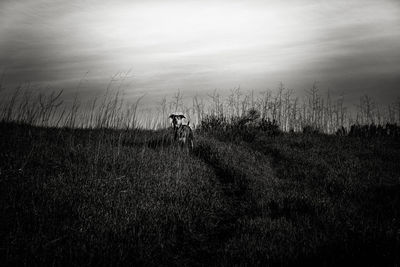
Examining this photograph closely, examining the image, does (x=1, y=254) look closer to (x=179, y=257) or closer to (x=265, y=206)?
(x=179, y=257)

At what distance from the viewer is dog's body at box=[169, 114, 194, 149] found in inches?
483

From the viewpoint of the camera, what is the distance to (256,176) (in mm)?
9547

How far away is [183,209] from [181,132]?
21.2 feet

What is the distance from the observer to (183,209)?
20.2ft

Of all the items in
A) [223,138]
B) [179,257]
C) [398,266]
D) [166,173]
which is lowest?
[179,257]

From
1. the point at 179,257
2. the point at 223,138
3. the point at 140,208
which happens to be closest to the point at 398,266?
the point at 179,257

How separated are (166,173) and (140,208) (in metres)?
2.62

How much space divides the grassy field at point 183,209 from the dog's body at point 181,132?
1282 mm

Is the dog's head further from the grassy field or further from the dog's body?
the grassy field

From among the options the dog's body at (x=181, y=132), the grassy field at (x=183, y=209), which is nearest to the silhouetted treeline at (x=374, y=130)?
the grassy field at (x=183, y=209)

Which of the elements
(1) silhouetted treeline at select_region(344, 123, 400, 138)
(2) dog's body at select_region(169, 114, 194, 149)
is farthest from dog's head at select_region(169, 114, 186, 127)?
(1) silhouetted treeline at select_region(344, 123, 400, 138)

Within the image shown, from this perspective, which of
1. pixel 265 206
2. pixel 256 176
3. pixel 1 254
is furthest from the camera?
pixel 256 176

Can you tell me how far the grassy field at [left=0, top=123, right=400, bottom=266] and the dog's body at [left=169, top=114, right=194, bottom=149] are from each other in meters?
1.28

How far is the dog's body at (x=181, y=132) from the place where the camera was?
12273mm
